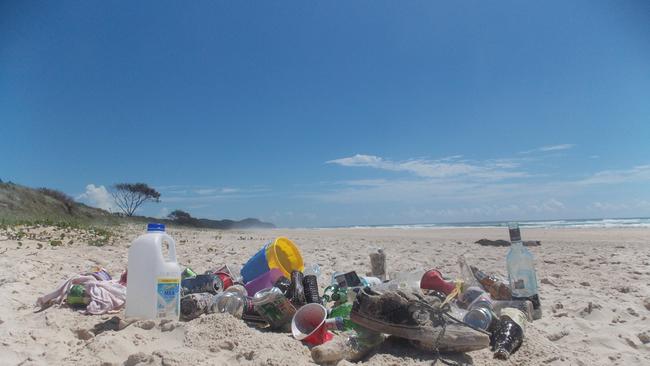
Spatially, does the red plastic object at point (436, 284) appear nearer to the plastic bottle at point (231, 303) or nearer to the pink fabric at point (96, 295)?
the plastic bottle at point (231, 303)

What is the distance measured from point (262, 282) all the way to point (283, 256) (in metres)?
0.60

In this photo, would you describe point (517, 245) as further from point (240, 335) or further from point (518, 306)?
point (240, 335)

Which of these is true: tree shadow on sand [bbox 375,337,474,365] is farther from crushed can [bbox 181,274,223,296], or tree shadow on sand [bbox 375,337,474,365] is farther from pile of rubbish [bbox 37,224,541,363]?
crushed can [bbox 181,274,223,296]

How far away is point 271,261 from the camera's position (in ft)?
14.4

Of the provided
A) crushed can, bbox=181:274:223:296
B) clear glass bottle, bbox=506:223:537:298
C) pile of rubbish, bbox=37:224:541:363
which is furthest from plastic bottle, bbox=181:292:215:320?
clear glass bottle, bbox=506:223:537:298

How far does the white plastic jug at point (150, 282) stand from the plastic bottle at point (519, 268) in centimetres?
284

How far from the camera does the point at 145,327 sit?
254 centimetres

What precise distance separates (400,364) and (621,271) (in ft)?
16.1

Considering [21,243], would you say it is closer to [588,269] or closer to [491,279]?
[491,279]

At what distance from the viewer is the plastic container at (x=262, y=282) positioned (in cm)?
400

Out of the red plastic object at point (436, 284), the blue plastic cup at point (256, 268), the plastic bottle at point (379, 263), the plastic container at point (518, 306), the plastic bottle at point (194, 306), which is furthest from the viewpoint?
the plastic bottle at point (379, 263)

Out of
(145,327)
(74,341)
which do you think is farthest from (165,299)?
(74,341)

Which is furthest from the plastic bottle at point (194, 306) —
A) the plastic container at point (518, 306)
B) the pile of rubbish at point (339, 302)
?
the plastic container at point (518, 306)

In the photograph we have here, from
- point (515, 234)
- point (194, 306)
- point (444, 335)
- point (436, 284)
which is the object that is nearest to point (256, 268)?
point (194, 306)
